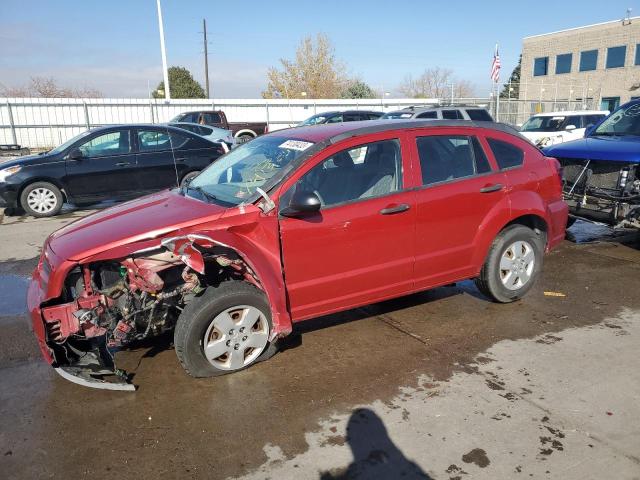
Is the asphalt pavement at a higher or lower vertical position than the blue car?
lower

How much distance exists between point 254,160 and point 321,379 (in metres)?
1.94

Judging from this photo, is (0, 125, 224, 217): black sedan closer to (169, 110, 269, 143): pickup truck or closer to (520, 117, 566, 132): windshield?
(169, 110, 269, 143): pickup truck

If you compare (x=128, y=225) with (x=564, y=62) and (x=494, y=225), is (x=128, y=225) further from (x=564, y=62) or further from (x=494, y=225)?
(x=564, y=62)

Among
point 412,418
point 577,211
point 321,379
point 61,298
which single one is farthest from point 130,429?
point 577,211

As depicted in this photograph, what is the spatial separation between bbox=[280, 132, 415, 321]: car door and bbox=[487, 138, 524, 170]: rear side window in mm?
1091

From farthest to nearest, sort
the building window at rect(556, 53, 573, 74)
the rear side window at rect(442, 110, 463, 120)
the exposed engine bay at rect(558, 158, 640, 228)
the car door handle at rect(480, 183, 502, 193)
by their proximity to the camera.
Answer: the building window at rect(556, 53, 573, 74) → the rear side window at rect(442, 110, 463, 120) → the exposed engine bay at rect(558, 158, 640, 228) → the car door handle at rect(480, 183, 502, 193)

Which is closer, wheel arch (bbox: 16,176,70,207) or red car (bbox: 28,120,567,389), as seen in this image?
red car (bbox: 28,120,567,389)

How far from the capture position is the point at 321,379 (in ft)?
12.4

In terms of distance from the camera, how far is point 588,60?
41906 millimetres

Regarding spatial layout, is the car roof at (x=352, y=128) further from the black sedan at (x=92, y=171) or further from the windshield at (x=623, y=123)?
the black sedan at (x=92, y=171)

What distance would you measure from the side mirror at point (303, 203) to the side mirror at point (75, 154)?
24.2 feet

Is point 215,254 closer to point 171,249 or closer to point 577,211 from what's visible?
point 171,249

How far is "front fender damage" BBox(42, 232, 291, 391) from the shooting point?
3.46 metres

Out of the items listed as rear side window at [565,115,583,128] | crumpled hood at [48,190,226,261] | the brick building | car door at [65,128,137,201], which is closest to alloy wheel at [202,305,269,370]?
crumpled hood at [48,190,226,261]
